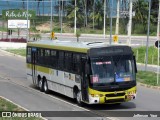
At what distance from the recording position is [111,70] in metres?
17.1

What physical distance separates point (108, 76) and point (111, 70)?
249 millimetres

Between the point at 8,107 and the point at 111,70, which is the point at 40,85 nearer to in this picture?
the point at 111,70

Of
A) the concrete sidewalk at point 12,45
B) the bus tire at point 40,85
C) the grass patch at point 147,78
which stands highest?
the bus tire at point 40,85

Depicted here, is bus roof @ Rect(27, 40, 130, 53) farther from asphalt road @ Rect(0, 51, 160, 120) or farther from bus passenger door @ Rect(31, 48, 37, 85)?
asphalt road @ Rect(0, 51, 160, 120)

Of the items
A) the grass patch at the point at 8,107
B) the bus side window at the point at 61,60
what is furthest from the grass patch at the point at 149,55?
the grass patch at the point at 8,107

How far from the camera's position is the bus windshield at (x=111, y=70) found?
55.5 feet

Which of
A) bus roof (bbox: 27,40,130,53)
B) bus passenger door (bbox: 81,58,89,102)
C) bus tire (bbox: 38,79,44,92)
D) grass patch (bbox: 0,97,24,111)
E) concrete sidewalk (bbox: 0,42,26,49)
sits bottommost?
concrete sidewalk (bbox: 0,42,26,49)

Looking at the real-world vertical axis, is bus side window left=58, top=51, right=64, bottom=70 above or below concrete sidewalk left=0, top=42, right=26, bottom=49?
above

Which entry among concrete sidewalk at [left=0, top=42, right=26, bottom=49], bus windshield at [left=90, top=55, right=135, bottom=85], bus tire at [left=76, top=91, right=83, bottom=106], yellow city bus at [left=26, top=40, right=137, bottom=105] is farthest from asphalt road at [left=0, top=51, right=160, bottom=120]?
concrete sidewalk at [left=0, top=42, right=26, bottom=49]

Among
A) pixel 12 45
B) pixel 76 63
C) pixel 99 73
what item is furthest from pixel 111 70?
pixel 12 45

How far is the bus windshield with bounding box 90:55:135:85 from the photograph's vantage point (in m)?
16.9

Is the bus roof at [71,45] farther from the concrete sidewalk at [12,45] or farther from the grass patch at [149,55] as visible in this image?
the concrete sidewalk at [12,45]

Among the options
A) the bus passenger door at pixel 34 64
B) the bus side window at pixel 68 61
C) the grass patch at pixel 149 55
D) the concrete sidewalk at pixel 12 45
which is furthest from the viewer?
the concrete sidewalk at pixel 12 45

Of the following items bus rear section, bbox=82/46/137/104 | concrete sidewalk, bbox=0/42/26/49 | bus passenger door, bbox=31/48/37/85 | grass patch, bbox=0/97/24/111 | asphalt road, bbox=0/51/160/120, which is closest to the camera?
grass patch, bbox=0/97/24/111
